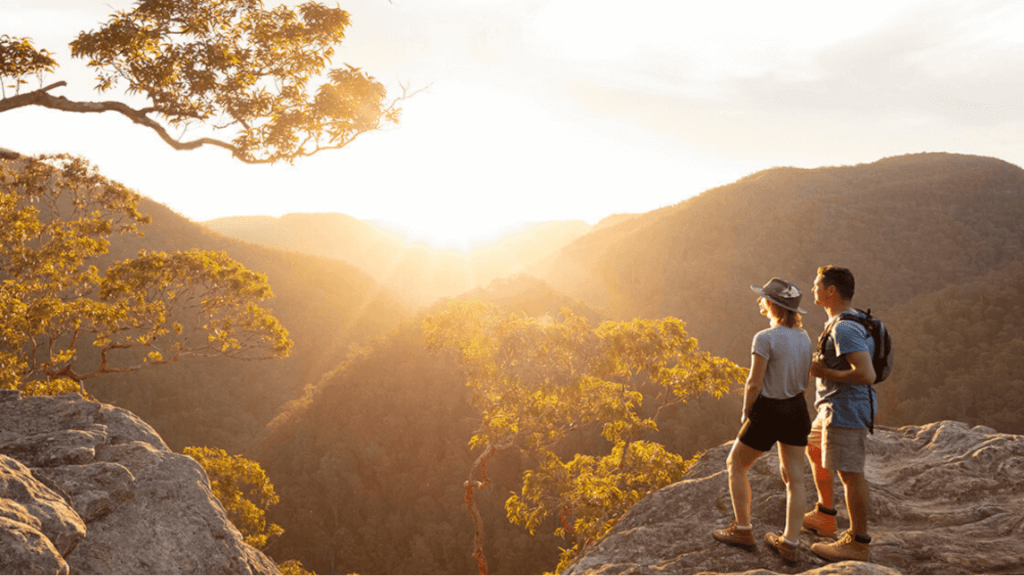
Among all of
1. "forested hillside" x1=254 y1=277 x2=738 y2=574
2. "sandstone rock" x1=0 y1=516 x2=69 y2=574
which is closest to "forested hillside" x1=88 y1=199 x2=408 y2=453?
"forested hillside" x1=254 y1=277 x2=738 y2=574

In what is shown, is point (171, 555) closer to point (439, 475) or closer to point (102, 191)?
point (102, 191)

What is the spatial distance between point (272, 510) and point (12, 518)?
42.6 meters

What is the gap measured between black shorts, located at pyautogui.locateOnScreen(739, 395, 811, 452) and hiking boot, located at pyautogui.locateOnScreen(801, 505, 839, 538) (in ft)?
2.66

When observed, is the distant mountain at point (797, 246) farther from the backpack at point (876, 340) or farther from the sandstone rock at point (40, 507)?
the sandstone rock at point (40, 507)

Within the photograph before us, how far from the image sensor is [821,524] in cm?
429

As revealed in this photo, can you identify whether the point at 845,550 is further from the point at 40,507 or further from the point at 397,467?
the point at 397,467

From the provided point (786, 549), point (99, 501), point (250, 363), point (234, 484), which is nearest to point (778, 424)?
point (786, 549)

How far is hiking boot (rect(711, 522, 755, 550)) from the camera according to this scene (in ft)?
13.9

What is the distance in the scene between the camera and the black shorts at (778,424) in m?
3.96

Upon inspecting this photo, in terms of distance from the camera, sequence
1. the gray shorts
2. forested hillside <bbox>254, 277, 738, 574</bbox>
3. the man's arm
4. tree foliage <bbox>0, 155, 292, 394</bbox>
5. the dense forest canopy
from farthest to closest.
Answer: the dense forest canopy
forested hillside <bbox>254, 277, 738, 574</bbox>
tree foliage <bbox>0, 155, 292, 394</bbox>
the gray shorts
the man's arm

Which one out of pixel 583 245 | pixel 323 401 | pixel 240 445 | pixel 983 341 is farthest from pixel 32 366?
pixel 583 245

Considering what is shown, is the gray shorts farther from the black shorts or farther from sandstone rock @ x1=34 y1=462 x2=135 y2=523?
sandstone rock @ x1=34 y1=462 x2=135 y2=523

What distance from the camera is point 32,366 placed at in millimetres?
11359

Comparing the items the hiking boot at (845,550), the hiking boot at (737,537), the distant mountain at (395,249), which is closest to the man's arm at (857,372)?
the hiking boot at (845,550)
